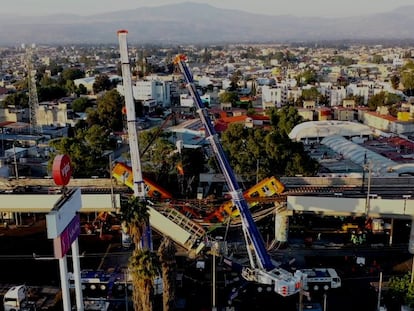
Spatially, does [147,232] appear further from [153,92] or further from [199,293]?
[153,92]

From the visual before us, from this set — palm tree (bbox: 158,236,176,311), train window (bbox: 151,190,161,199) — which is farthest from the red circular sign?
train window (bbox: 151,190,161,199)

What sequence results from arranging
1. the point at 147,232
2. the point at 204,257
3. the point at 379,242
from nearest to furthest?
1. the point at 147,232
2. the point at 204,257
3. the point at 379,242

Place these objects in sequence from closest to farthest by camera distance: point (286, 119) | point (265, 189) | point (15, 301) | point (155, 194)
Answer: point (15, 301)
point (265, 189)
point (155, 194)
point (286, 119)

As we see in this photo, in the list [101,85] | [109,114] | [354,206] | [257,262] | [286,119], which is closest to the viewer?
[257,262]

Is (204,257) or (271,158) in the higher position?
(271,158)

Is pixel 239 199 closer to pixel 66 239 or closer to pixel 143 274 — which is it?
pixel 143 274

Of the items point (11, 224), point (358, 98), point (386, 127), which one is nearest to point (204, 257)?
point (11, 224)

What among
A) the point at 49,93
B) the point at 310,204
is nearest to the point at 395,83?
the point at 49,93
